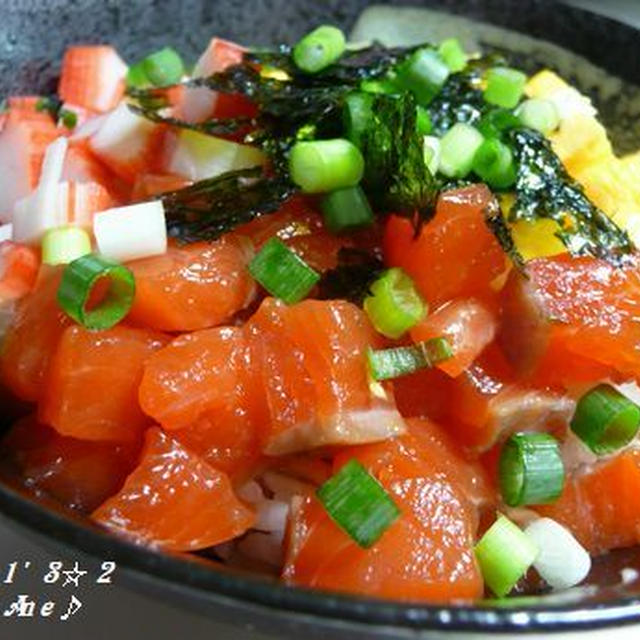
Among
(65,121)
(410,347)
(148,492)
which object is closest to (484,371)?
(410,347)

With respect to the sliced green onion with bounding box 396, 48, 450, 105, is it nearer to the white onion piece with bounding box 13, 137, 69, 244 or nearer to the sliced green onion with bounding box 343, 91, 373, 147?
the sliced green onion with bounding box 343, 91, 373, 147

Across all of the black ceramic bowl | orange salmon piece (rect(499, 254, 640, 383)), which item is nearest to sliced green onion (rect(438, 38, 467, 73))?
the black ceramic bowl

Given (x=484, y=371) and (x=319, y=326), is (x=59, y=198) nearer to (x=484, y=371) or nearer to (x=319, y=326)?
(x=319, y=326)

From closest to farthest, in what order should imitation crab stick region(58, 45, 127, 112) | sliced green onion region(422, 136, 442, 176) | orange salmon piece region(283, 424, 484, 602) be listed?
orange salmon piece region(283, 424, 484, 602)
sliced green onion region(422, 136, 442, 176)
imitation crab stick region(58, 45, 127, 112)

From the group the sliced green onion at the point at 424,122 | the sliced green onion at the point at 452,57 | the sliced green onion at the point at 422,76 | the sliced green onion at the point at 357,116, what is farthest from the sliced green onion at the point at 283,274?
the sliced green onion at the point at 452,57

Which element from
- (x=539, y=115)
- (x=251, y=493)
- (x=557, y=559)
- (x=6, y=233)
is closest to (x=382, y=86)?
(x=539, y=115)

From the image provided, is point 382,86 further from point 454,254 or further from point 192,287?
point 192,287
